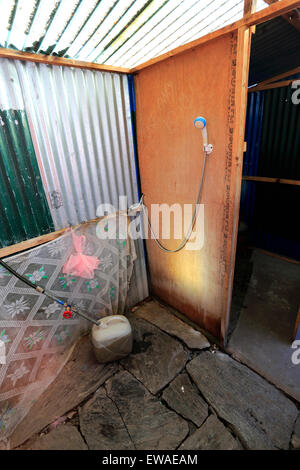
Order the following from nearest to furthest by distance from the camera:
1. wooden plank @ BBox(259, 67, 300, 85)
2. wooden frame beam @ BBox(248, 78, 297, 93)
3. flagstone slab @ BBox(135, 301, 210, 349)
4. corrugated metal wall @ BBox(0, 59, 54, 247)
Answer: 1. corrugated metal wall @ BBox(0, 59, 54, 247)
2. flagstone slab @ BBox(135, 301, 210, 349)
3. wooden plank @ BBox(259, 67, 300, 85)
4. wooden frame beam @ BBox(248, 78, 297, 93)

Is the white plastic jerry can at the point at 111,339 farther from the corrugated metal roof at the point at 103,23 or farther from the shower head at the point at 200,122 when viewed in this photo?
the corrugated metal roof at the point at 103,23

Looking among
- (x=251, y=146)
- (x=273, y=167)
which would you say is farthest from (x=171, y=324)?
(x=251, y=146)

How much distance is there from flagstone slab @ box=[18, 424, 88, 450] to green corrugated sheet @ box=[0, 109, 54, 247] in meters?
1.82

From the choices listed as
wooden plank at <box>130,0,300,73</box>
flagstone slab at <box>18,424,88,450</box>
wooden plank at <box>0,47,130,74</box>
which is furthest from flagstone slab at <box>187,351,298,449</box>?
wooden plank at <box>0,47,130,74</box>

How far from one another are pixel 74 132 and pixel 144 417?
294 cm

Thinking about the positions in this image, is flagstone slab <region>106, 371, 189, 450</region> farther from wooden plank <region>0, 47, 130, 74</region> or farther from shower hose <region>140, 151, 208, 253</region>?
wooden plank <region>0, 47, 130, 74</region>

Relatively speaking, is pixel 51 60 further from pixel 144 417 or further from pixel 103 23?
pixel 144 417

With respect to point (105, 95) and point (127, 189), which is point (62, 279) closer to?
point (127, 189)

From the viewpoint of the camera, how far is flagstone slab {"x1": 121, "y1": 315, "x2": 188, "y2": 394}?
2598 mm

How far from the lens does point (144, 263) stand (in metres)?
3.66

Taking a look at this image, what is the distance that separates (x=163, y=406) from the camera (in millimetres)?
2326

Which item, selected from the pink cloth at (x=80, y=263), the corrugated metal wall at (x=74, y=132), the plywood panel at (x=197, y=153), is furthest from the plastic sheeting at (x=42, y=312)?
the plywood panel at (x=197, y=153)

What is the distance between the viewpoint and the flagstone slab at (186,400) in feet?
7.29

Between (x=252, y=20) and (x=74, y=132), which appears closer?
(x=252, y=20)
